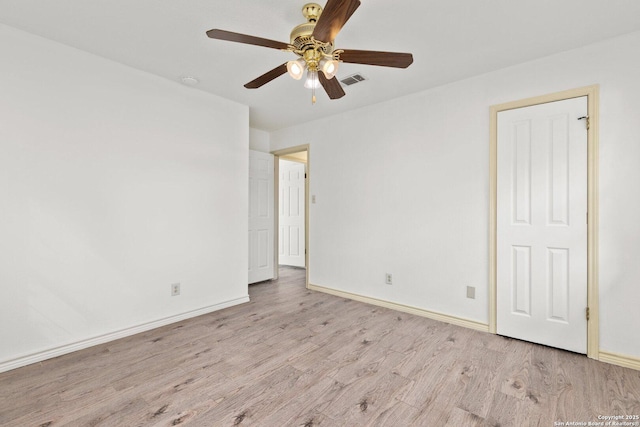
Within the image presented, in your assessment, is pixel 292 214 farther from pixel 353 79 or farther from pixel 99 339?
pixel 99 339

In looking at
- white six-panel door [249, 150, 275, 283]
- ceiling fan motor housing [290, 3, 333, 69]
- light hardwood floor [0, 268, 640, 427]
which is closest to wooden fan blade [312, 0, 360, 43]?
ceiling fan motor housing [290, 3, 333, 69]

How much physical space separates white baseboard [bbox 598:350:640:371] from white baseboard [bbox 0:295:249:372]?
351 centimetres

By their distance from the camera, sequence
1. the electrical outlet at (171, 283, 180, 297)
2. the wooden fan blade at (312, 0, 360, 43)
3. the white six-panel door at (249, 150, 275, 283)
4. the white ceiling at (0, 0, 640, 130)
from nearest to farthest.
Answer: the wooden fan blade at (312, 0, 360, 43)
the white ceiling at (0, 0, 640, 130)
the electrical outlet at (171, 283, 180, 297)
the white six-panel door at (249, 150, 275, 283)

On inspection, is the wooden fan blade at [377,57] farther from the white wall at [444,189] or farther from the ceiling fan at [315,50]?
the white wall at [444,189]

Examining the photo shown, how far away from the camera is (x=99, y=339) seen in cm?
257

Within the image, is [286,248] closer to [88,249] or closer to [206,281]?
[206,281]

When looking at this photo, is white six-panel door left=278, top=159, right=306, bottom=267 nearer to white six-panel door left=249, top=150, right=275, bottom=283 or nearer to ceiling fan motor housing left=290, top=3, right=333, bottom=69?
white six-panel door left=249, top=150, right=275, bottom=283

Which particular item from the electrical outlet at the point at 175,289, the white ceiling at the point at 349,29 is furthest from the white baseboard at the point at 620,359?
the electrical outlet at the point at 175,289

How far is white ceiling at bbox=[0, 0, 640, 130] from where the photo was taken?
6.29 ft

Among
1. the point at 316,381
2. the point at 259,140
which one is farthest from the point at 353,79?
the point at 316,381

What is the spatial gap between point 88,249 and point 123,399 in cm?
131

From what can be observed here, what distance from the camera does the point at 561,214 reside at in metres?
2.46

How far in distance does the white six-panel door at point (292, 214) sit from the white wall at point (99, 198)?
249 centimetres

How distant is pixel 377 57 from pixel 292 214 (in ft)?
14.7
